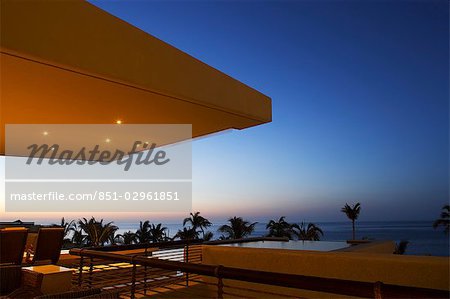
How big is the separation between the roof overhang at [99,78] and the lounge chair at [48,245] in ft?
6.22

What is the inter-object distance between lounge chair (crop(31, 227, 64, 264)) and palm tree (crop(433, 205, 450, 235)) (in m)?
38.0

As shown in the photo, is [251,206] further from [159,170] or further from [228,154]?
[159,170]

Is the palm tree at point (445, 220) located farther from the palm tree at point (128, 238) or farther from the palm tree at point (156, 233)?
the palm tree at point (128, 238)

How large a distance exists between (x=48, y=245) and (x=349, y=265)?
5.06 m

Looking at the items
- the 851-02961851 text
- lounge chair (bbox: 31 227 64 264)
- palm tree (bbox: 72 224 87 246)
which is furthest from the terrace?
palm tree (bbox: 72 224 87 246)

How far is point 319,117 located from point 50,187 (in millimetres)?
10437

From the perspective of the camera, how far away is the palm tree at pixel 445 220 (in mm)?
35562

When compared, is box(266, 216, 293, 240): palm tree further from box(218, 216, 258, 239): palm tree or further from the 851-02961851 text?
the 851-02961851 text

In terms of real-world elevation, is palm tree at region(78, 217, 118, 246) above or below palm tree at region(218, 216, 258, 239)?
above

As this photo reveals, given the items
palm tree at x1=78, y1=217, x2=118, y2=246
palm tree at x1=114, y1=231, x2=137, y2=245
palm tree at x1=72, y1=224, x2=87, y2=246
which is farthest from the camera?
palm tree at x1=114, y1=231, x2=137, y2=245

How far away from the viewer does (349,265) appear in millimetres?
3271

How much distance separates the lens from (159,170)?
8461 millimetres

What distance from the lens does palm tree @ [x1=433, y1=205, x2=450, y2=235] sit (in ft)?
117

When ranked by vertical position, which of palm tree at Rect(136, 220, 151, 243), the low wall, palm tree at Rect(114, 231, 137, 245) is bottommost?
palm tree at Rect(114, 231, 137, 245)
